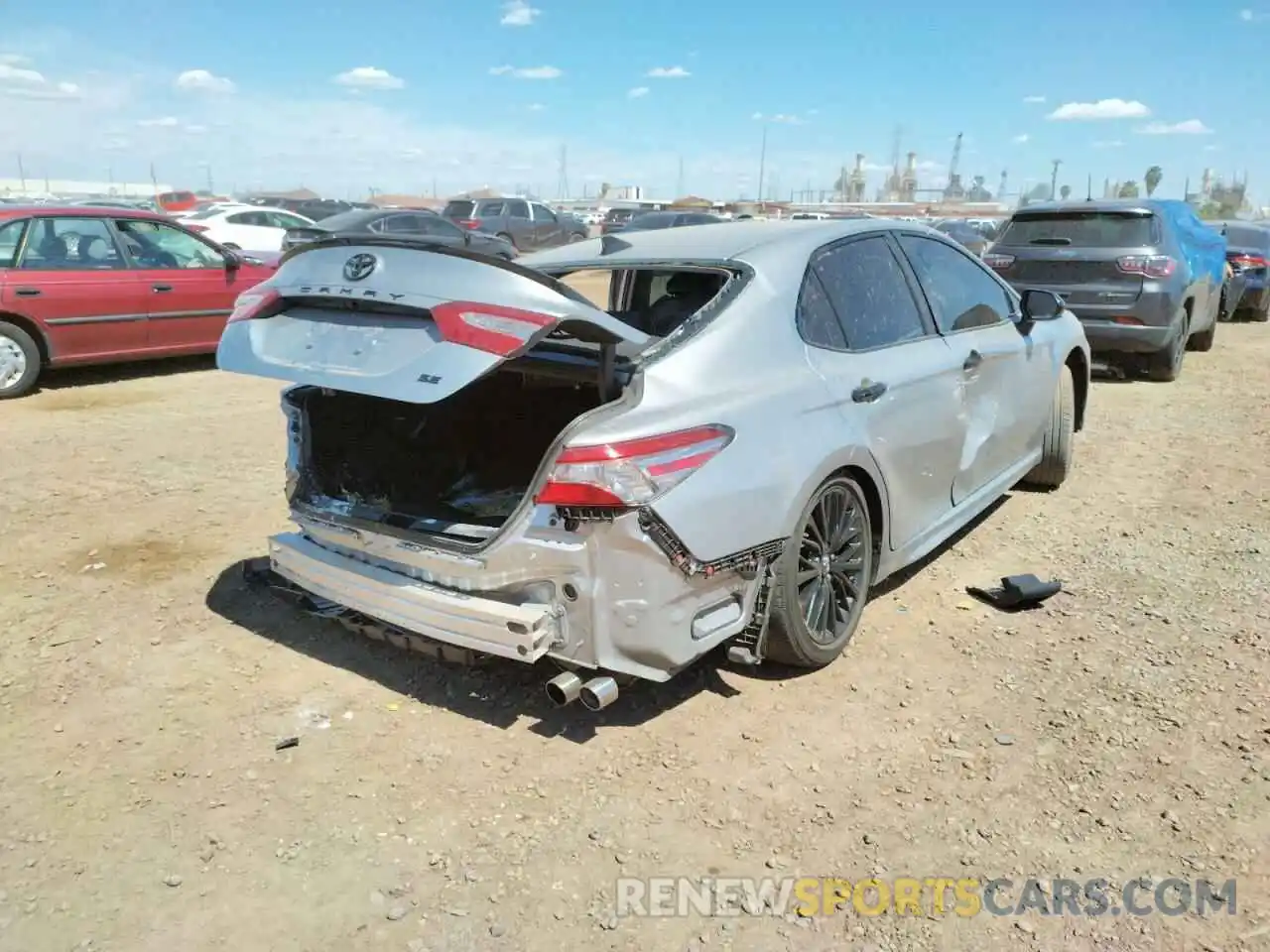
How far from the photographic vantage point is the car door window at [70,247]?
8.36 metres

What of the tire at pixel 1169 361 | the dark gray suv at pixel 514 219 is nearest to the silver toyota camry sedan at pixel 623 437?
the tire at pixel 1169 361

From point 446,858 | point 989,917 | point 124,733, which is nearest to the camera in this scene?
point 989,917

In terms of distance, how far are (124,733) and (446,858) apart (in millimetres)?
1370

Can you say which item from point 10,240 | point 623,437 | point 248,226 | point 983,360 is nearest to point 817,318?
point 623,437

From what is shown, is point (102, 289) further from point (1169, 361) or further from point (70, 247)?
point (1169, 361)

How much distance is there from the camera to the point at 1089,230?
9.15m

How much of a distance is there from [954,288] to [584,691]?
112 inches

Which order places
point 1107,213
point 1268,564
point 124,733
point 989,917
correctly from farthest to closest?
point 1107,213
point 1268,564
point 124,733
point 989,917

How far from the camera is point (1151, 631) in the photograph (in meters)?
4.00

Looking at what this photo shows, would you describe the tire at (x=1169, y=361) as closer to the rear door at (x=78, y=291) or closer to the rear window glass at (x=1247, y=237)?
the rear window glass at (x=1247, y=237)

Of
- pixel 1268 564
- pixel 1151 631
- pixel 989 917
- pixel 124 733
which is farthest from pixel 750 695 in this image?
pixel 1268 564

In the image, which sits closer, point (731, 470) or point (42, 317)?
point (731, 470)

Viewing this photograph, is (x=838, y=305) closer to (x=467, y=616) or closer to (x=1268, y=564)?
(x=467, y=616)

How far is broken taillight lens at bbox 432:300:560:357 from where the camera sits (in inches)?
109
